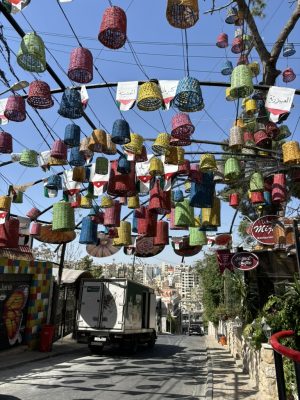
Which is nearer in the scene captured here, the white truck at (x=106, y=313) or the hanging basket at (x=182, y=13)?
the hanging basket at (x=182, y=13)

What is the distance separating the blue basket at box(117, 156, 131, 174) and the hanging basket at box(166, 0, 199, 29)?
4.38 meters

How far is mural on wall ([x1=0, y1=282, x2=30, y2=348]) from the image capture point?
14891 millimetres

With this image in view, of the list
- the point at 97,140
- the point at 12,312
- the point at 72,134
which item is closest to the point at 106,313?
the point at 12,312

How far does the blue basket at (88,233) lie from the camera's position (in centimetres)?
1198

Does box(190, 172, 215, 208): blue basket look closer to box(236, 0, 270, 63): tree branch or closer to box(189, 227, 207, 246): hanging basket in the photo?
box(189, 227, 207, 246): hanging basket

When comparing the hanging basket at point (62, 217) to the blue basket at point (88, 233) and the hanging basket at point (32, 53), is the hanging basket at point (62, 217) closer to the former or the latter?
the blue basket at point (88, 233)

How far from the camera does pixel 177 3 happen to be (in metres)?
5.03

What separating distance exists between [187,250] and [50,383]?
7.25 metres

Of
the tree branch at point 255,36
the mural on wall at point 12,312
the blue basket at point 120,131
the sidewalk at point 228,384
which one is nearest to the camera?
the blue basket at point 120,131

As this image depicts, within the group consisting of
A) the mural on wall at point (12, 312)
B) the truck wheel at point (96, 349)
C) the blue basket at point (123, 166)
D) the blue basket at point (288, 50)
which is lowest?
the truck wheel at point (96, 349)

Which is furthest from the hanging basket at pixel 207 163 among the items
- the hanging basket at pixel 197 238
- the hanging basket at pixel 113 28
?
the hanging basket at pixel 113 28

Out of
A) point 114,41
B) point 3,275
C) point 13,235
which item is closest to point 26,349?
point 3,275

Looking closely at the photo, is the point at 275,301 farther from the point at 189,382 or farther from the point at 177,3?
the point at 177,3

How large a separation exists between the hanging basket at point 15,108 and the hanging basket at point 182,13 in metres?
3.46
